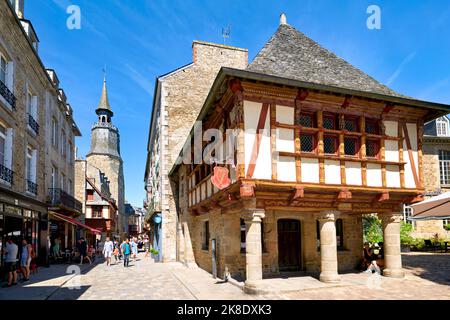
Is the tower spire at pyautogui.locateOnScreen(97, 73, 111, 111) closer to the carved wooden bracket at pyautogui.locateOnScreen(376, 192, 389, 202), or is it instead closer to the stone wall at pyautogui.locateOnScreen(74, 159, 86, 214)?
the stone wall at pyautogui.locateOnScreen(74, 159, 86, 214)

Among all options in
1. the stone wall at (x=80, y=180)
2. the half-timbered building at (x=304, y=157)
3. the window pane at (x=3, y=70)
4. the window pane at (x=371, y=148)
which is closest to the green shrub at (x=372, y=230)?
the half-timbered building at (x=304, y=157)

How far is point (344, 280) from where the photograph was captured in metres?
10.5

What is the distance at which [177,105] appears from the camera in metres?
21.3

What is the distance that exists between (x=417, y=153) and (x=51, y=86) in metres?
16.5

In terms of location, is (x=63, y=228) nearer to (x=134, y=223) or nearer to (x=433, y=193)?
(x=433, y=193)

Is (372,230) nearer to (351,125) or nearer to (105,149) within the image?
(351,125)

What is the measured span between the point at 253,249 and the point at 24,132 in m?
10.6

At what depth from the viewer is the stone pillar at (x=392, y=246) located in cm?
1099

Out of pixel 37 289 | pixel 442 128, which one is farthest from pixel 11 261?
pixel 442 128

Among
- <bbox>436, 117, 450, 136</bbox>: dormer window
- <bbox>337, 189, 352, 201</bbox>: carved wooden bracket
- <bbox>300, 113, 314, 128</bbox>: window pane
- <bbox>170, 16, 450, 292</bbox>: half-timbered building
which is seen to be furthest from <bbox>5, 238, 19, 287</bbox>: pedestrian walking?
<bbox>436, 117, 450, 136</bbox>: dormer window

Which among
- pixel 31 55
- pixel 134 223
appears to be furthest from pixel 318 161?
pixel 134 223

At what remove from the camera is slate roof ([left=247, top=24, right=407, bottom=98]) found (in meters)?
10.1

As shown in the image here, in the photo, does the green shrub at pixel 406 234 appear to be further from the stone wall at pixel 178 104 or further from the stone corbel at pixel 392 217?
the stone wall at pixel 178 104

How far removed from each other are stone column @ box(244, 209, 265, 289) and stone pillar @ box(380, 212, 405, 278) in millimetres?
4418
